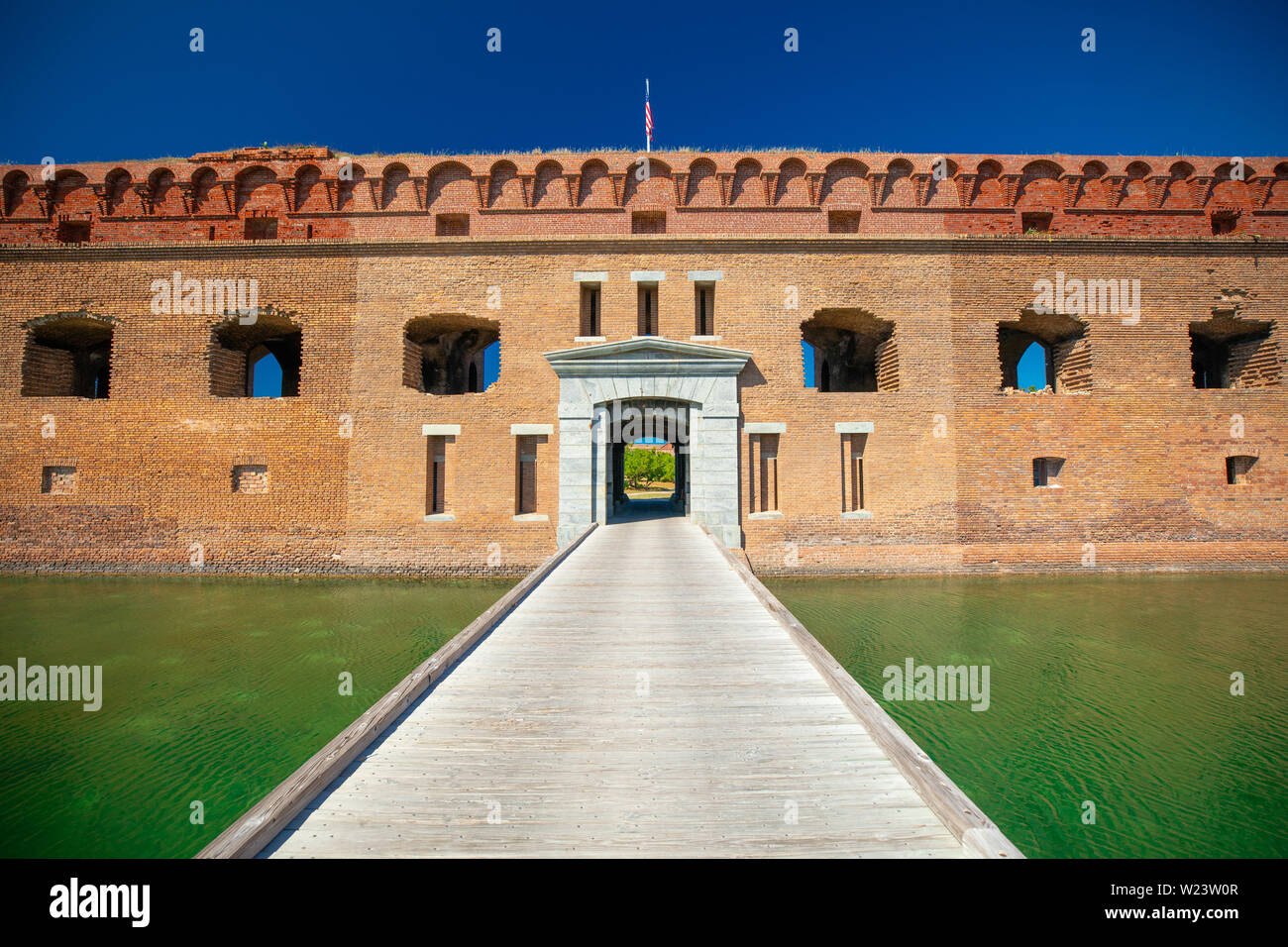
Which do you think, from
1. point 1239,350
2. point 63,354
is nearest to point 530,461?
point 63,354

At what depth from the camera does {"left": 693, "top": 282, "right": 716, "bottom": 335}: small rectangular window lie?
13.8 metres

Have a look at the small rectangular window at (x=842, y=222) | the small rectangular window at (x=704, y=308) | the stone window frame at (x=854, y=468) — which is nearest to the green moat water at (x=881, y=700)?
the stone window frame at (x=854, y=468)

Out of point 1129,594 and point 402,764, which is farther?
point 1129,594

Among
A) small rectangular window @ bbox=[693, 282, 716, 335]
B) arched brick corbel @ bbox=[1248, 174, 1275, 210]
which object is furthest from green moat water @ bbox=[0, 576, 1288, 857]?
arched brick corbel @ bbox=[1248, 174, 1275, 210]

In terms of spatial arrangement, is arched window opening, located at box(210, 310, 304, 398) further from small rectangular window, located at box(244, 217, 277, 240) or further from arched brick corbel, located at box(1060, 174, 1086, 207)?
arched brick corbel, located at box(1060, 174, 1086, 207)

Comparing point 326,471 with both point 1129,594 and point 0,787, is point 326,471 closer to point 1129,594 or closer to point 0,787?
point 0,787

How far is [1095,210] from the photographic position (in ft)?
46.4

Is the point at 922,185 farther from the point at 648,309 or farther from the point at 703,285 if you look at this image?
the point at 648,309

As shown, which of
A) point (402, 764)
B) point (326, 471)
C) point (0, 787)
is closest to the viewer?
point (402, 764)

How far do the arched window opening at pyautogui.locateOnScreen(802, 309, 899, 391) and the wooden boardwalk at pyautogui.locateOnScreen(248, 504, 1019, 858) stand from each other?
10923 mm

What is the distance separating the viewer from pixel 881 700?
6.45 m
